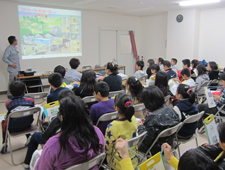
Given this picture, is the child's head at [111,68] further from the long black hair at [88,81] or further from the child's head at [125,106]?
the child's head at [125,106]

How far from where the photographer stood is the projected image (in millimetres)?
6262

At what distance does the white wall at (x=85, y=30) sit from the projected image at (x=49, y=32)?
18 centimetres

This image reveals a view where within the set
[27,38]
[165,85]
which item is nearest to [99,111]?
[165,85]

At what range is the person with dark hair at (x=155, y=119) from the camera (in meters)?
1.94

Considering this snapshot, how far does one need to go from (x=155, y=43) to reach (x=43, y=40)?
5027 millimetres

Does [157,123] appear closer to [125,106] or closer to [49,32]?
[125,106]

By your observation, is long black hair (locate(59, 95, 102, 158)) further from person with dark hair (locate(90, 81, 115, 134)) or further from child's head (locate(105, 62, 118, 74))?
child's head (locate(105, 62, 118, 74))

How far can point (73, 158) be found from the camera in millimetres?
1324

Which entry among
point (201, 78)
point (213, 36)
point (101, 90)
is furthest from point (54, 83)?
point (213, 36)

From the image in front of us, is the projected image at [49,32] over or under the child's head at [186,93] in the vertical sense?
over

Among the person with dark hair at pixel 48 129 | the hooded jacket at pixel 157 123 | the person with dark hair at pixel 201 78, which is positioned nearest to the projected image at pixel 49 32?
the person with dark hair at pixel 201 78

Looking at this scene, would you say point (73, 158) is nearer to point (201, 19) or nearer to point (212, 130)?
point (212, 130)

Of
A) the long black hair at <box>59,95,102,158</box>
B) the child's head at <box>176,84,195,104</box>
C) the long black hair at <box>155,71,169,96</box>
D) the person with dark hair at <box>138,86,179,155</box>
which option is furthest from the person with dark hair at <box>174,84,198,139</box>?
the long black hair at <box>59,95,102,158</box>

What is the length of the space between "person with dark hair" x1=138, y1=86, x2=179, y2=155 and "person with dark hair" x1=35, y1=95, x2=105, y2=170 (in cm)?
70
